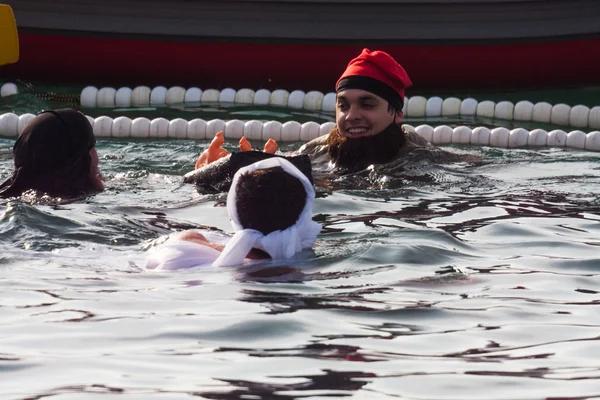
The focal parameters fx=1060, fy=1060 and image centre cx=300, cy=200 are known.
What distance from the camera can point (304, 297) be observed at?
4.15m

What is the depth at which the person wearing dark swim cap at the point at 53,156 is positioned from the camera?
21.0ft

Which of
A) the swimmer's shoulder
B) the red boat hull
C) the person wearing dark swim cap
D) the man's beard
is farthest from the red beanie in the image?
the red boat hull

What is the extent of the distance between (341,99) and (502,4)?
196 inches

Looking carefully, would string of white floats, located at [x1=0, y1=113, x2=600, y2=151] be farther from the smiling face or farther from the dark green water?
the dark green water

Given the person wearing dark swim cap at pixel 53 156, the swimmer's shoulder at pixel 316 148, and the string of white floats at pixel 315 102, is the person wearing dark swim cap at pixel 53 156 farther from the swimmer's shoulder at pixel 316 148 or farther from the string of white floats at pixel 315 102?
the string of white floats at pixel 315 102

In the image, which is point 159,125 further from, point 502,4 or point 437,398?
point 437,398

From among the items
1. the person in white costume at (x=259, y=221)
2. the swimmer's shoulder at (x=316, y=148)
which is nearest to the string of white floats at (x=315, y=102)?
the swimmer's shoulder at (x=316, y=148)

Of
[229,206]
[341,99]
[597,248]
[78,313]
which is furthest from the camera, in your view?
[341,99]

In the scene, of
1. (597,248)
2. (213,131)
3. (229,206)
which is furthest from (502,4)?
(229,206)

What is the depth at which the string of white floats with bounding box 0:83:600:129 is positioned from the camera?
38.3ft

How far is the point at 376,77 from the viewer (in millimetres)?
8320

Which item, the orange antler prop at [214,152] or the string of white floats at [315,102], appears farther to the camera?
the string of white floats at [315,102]

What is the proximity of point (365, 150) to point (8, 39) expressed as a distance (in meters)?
4.83

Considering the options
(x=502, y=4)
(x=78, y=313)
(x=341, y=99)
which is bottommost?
(x=78, y=313)
